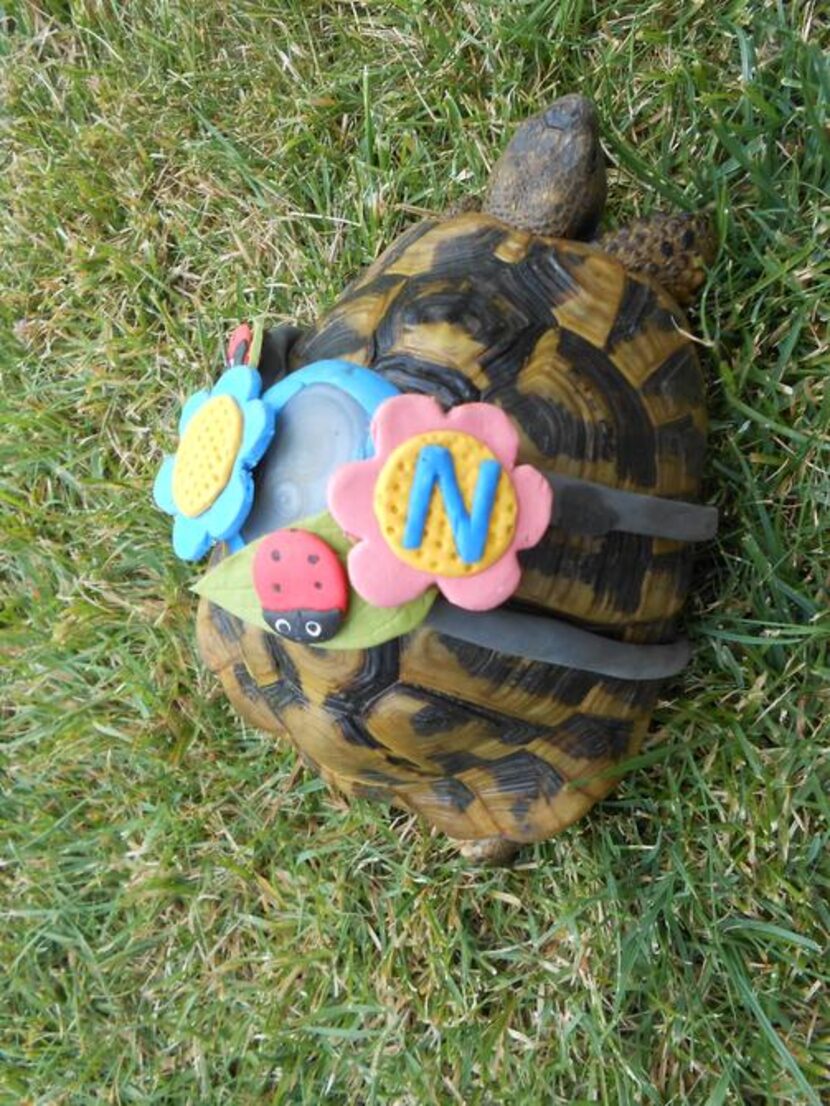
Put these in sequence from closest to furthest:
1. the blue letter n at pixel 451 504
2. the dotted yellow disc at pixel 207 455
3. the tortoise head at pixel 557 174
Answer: the blue letter n at pixel 451 504 < the dotted yellow disc at pixel 207 455 < the tortoise head at pixel 557 174

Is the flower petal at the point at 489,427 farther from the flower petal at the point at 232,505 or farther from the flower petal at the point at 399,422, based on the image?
the flower petal at the point at 232,505

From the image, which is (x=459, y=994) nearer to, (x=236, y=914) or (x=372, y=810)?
(x=372, y=810)

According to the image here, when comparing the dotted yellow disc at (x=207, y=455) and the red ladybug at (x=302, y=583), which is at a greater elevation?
Answer: the dotted yellow disc at (x=207, y=455)

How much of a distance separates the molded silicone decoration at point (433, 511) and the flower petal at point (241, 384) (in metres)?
0.16

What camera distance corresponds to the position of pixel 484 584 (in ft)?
3.07

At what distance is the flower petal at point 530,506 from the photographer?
0.94 meters

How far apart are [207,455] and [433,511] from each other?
24 centimetres

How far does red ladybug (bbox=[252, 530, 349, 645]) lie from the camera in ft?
3.12

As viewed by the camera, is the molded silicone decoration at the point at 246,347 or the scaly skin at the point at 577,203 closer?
the molded silicone decoration at the point at 246,347

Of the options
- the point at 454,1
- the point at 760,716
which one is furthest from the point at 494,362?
the point at 454,1

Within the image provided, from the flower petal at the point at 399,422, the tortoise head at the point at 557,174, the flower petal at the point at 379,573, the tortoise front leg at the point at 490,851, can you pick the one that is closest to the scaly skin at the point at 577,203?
the tortoise head at the point at 557,174

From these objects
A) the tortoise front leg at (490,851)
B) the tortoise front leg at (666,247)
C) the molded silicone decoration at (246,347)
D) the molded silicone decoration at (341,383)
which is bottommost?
the tortoise front leg at (490,851)

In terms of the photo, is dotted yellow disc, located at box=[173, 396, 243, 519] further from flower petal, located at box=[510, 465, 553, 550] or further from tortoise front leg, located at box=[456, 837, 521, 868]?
tortoise front leg, located at box=[456, 837, 521, 868]

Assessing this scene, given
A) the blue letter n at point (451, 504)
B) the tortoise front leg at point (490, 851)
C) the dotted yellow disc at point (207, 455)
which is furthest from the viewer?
the tortoise front leg at point (490, 851)
